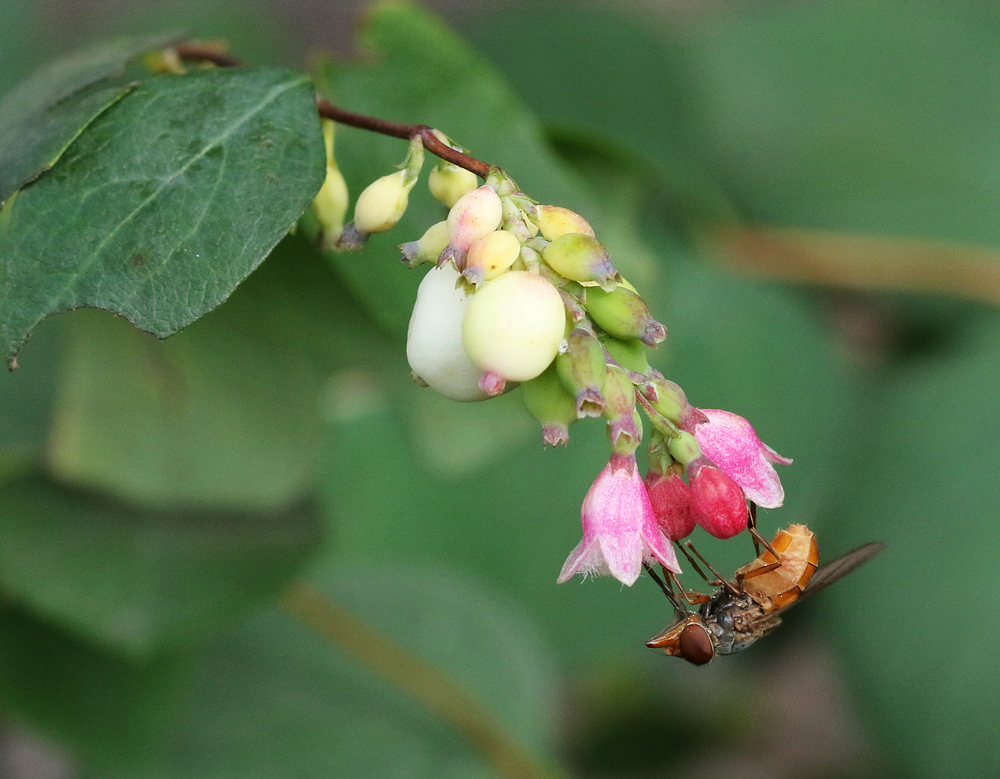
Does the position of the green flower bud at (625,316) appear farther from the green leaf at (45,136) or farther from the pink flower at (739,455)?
the green leaf at (45,136)

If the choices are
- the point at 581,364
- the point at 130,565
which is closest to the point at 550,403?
the point at 581,364

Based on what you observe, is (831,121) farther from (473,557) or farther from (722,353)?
(473,557)

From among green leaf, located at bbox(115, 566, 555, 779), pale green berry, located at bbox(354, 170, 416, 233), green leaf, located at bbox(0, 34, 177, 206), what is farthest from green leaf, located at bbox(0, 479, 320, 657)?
pale green berry, located at bbox(354, 170, 416, 233)

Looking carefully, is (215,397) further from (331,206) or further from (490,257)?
(490,257)

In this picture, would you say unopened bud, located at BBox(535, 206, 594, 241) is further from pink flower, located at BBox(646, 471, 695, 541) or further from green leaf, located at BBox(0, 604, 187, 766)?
green leaf, located at BBox(0, 604, 187, 766)

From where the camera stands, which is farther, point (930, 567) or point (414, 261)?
point (930, 567)

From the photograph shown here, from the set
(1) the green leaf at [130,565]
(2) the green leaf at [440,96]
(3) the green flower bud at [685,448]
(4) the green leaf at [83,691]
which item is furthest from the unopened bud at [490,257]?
(4) the green leaf at [83,691]

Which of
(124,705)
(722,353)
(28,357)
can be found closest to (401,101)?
(28,357)

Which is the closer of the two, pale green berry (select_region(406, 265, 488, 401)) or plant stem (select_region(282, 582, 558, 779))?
pale green berry (select_region(406, 265, 488, 401))
